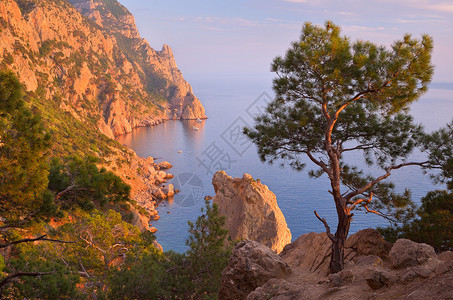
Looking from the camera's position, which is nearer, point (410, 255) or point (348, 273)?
point (348, 273)

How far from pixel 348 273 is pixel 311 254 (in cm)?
445

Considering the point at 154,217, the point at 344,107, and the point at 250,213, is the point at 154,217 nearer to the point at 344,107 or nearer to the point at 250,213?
the point at 250,213

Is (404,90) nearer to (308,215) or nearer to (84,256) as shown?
(84,256)

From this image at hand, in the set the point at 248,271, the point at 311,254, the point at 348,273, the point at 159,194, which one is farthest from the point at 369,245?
the point at 159,194

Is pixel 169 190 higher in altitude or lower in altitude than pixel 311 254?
higher

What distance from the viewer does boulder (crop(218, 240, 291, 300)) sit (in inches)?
344

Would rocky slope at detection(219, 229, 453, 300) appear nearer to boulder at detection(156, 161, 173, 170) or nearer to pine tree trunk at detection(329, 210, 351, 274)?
pine tree trunk at detection(329, 210, 351, 274)

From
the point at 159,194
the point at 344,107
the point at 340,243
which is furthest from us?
the point at 159,194

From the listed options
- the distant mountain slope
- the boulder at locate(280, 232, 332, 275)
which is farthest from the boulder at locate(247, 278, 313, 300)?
the distant mountain slope

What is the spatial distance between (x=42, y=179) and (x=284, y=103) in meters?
8.01

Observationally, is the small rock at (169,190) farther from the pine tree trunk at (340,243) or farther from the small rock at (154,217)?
the pine tree trunk at (340,243)

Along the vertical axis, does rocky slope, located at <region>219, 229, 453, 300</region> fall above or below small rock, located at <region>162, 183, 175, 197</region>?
below

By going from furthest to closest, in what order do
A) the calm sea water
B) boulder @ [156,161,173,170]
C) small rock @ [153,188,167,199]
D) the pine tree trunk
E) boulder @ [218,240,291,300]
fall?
boulder @ [156,161,173,170] < small rock @ [153,188,167,199] < the calm sea water < the pine tree trunk < boulder @ [218,240,291,300]

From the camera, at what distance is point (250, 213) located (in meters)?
33.6
